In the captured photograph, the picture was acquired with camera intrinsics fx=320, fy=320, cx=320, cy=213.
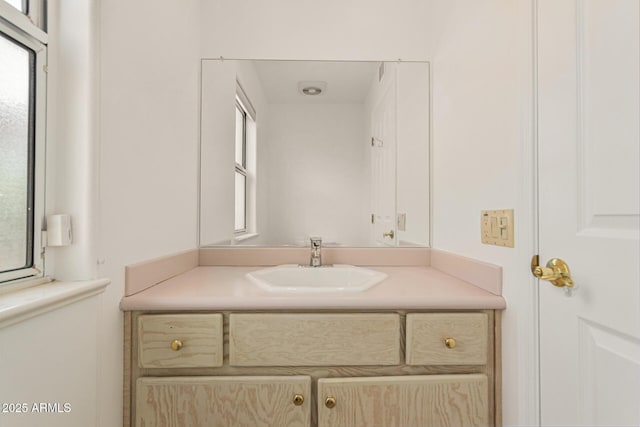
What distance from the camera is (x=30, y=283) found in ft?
2.30

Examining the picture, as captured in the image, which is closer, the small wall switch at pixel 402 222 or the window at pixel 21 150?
the window at pixel 21 150

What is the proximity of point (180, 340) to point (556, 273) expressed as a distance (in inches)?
37.3

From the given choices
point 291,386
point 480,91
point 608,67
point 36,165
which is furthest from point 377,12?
point 291,386

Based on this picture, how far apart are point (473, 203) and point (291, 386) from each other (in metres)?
0.82

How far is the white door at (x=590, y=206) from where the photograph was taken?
1.91ft

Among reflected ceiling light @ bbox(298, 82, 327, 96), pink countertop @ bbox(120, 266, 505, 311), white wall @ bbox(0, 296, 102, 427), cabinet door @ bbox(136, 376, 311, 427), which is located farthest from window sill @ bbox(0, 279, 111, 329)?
reflected ceiling light @ bbox(298, 82, 327, 96)

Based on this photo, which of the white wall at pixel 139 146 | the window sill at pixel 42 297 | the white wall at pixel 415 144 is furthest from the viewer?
the white wall at pixel 415 144

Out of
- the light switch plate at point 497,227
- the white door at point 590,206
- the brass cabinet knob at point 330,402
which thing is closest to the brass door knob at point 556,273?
the white door at point 590,206

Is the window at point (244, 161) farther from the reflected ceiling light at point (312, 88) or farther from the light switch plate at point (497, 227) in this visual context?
the light switch plate at point (497, 227)

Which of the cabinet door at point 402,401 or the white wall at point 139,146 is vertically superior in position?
the white wall at point 139,146

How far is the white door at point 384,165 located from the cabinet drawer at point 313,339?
0.65m

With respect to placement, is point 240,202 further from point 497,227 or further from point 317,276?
point 497,227

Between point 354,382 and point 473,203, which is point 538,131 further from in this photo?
point 354,382

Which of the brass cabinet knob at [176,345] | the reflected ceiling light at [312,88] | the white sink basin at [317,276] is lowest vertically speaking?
the brass cabinet knob at [176,345]
